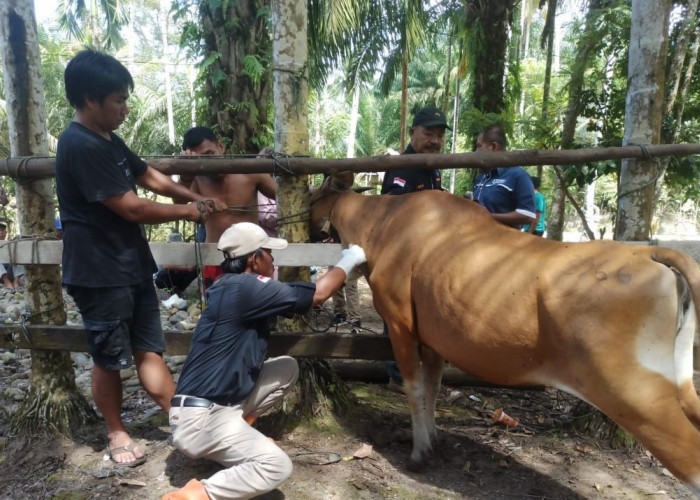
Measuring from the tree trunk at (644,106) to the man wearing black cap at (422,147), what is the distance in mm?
1304

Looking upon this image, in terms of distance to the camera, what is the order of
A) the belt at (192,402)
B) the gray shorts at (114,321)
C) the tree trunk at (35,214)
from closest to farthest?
the belt at (192,402)
the gray shorts at (114,321)
the tree trunk at (35,214)

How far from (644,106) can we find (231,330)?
3022 millimetres

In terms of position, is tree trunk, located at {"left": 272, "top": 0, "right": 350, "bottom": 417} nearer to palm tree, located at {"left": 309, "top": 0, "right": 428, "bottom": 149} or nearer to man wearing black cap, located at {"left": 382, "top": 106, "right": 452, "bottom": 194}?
man wearing black cap, located at {"left": 382, "top": 106, "right": 452, "bottom": 194}

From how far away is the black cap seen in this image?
396 centimetres

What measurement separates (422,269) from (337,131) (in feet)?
107

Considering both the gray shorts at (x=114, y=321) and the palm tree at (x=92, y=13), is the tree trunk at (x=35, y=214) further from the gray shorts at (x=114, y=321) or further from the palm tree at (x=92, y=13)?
the palm tree at (x=92, y=13)

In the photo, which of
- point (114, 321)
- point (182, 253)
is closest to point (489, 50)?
point (182, 253)

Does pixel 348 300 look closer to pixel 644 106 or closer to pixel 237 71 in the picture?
pixel 237 71

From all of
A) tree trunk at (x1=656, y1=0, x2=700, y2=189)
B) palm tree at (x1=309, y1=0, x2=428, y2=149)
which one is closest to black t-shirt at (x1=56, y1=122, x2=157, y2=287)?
tree trunk at (x1=656, y1=0, x2=700, y2=189)

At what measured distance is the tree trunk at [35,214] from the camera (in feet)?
11.4

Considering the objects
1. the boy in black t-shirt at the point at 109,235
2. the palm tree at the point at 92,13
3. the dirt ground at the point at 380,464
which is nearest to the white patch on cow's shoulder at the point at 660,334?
the dirt ground at the point at 380,464

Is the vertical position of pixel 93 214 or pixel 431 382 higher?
pixel 93 214

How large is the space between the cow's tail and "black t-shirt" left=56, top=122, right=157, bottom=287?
2877 mm

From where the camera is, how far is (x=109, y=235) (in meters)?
3.02
